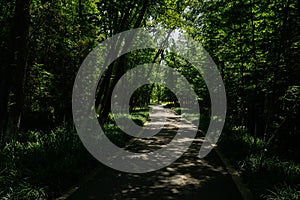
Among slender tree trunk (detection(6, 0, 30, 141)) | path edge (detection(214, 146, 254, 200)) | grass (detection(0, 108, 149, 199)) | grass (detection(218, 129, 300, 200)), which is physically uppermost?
slender tree trunk (detection(6, 0, 30, 141))

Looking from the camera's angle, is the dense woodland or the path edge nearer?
the dense woodland

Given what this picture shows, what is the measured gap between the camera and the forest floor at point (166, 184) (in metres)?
6.48

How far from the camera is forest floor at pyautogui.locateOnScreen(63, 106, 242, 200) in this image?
6484mm

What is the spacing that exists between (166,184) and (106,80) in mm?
8078

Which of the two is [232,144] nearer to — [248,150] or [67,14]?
[248,150]

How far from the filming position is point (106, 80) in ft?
47.0

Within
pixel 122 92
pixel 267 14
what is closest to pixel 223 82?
pixel 267 14

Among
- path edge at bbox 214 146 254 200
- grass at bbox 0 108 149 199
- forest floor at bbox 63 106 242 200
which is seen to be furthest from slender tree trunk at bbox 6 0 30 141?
path edge at bbox 214 146 254 200

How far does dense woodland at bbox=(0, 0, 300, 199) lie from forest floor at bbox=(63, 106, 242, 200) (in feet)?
1.84

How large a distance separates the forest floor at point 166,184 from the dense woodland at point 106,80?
0.56m

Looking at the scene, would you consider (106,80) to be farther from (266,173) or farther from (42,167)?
(266,173)

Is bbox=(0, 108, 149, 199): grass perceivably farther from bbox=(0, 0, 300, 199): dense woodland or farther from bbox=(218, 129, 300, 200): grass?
bbox=(218, 129, 300, 200): grass

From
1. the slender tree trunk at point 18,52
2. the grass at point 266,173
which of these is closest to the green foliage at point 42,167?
the slender tree trunk at point 18,52

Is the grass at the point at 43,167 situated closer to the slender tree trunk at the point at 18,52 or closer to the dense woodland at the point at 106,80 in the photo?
the dense woodland at the point at 106,80
